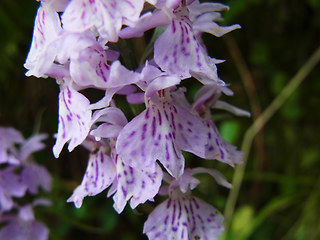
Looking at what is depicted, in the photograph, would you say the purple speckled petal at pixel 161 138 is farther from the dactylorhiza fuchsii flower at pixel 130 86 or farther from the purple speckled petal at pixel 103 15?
the purple speckled petal at pixel 103 15

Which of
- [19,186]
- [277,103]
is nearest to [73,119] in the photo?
[19,186]

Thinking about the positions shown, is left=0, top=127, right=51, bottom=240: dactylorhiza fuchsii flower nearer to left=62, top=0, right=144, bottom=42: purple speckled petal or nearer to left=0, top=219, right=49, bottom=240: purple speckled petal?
left=0, top=219, right=49, bottom=240: purple speckled petal

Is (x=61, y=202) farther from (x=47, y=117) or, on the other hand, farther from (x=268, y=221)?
(x=268, y=221)

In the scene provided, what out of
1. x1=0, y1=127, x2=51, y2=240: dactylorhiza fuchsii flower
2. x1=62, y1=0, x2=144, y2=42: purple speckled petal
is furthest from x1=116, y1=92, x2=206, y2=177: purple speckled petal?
x1=0, y1=127, x2=51, y2=240: dactylorhiza fuchsii flower

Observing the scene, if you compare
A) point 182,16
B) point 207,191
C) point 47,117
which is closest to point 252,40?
point 207,191

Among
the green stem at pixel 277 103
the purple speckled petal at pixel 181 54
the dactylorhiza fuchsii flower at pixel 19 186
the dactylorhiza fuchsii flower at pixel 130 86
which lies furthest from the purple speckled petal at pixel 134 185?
the green stem at pixel 277 103

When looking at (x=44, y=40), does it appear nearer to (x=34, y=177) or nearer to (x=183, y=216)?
(x=183, y=216)
